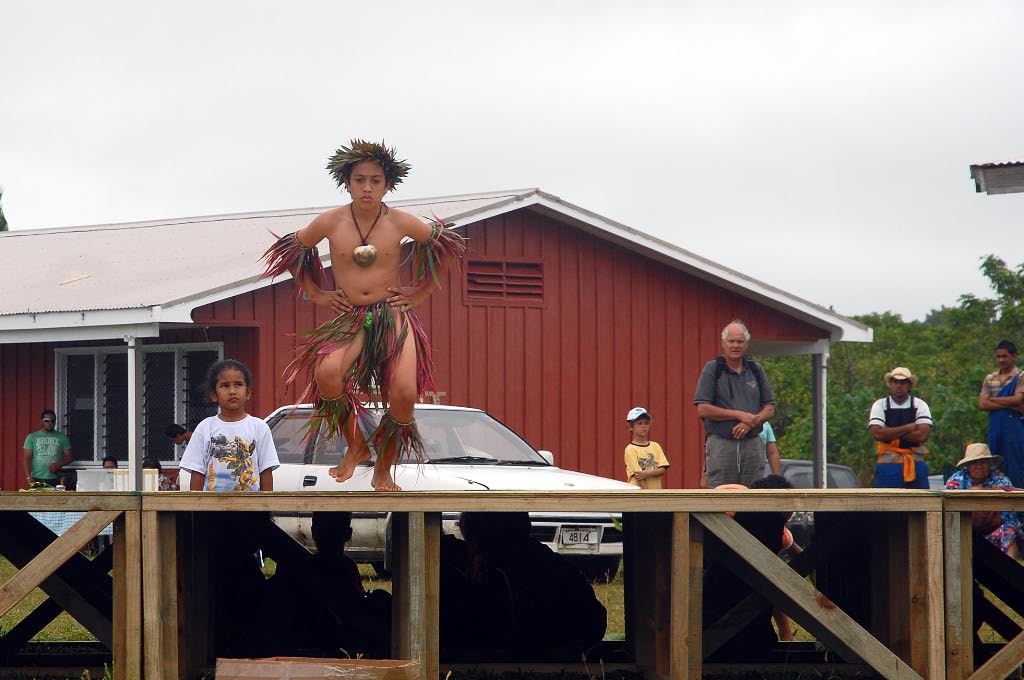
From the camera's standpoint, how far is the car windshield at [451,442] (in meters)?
10.2

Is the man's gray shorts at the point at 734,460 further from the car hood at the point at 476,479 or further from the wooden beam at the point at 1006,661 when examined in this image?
the wooden beam at the point at 1006,661

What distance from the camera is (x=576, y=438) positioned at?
1580 cm

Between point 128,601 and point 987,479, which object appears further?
point 987,479

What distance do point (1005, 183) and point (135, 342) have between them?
7.83 metres

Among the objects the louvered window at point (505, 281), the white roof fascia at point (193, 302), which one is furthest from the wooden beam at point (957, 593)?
the louvered window at point (505, 281)

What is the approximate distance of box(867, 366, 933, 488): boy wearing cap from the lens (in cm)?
1019

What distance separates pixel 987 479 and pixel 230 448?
6.51 m

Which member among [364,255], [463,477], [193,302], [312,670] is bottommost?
[312,670]

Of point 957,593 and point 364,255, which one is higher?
point 364,255

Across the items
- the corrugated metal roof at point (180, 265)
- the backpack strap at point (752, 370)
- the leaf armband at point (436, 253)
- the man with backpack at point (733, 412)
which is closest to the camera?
the leaf armband at point (436, 253)

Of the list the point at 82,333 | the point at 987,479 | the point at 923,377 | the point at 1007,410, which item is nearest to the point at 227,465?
the point at 987,479

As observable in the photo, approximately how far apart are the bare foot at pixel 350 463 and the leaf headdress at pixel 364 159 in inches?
46.2

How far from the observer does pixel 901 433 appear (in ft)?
33.4

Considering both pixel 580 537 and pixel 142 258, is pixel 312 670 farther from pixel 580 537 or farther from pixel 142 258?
pixel 142 258
